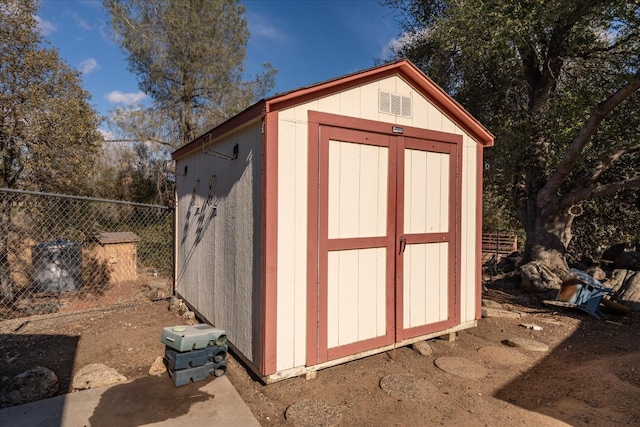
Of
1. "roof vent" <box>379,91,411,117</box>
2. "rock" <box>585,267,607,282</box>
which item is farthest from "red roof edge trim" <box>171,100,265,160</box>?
"rock" <box>585,267,607,282</box>

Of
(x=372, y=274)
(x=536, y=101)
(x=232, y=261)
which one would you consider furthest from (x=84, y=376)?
(x=536, y=101)

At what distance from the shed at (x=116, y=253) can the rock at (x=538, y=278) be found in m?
7.52

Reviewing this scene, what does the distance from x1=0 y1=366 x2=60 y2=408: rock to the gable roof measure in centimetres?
258

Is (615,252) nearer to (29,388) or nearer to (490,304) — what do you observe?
(490,304)

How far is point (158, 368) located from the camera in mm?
3211

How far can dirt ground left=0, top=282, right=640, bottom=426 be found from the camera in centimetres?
265

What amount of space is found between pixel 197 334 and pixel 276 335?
71cm

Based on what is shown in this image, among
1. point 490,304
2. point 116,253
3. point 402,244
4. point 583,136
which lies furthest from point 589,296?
point 116,253

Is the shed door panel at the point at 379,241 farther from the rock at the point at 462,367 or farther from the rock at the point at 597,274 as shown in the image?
the rock at the point at 597,274

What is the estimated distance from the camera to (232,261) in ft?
11.7

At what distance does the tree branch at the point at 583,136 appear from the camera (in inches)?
197

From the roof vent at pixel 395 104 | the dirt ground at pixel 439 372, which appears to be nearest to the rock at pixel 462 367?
the dirt ground at pixel 439 372

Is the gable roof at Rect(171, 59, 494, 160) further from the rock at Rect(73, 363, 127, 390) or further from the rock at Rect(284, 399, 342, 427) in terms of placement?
the rock at Rect(73, 363, 127, 390)

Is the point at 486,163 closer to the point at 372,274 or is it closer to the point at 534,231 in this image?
the point at 534,231
